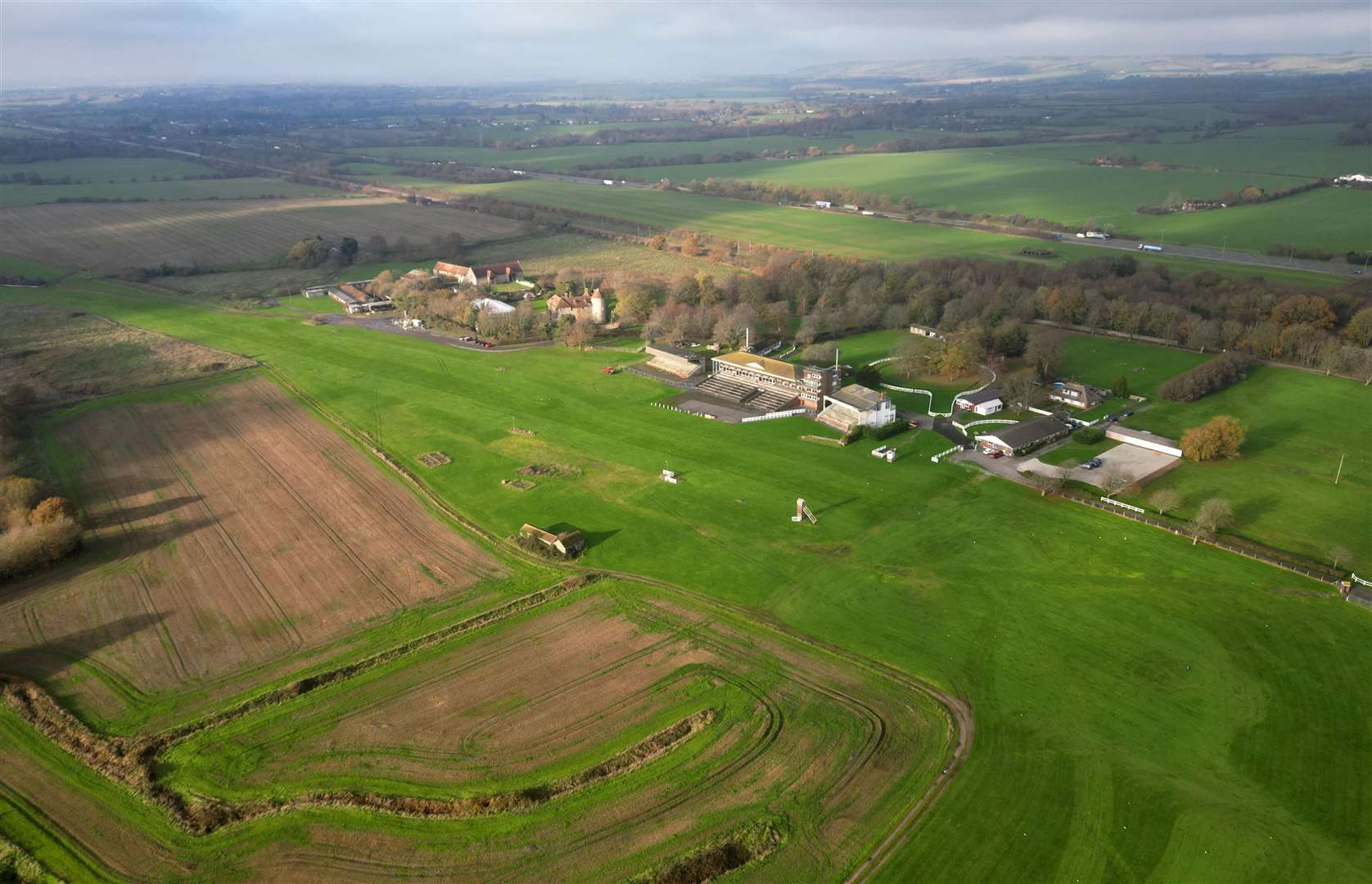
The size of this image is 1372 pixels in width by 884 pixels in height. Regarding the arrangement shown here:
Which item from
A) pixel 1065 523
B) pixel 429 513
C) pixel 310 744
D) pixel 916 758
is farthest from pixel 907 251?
pixel 310 744

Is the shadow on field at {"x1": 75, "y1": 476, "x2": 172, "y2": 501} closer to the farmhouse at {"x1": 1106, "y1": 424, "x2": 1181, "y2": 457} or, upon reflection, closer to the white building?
the white building

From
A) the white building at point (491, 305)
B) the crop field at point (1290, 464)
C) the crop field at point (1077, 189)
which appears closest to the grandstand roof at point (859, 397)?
the crop field at point (1290, 464)

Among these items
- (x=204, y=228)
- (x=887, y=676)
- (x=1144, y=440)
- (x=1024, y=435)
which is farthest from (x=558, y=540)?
(x=204, y=228)

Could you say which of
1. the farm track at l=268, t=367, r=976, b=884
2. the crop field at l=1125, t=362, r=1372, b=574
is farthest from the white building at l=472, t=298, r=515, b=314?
the crop field at l=1125, t=362, r=1372, b=574

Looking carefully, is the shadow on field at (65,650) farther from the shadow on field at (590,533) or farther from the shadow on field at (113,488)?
the shadow on field at (590,533)

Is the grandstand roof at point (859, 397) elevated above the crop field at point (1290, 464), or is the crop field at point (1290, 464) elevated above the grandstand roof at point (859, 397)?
the grandstand roof at point (859, 397)
